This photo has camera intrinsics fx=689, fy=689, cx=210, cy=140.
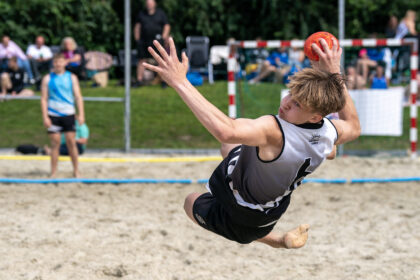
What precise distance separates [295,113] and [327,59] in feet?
1.74

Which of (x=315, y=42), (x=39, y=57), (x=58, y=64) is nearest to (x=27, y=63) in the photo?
(x=39, y=57)

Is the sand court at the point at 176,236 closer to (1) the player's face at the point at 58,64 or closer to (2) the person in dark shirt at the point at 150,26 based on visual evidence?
(1) the player's face at the point at 58,64

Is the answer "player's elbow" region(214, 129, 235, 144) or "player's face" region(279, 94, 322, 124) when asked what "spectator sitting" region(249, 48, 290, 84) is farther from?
"player's elbow" region(214, 129, 235, 144)

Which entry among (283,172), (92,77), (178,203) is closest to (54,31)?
(92,77)

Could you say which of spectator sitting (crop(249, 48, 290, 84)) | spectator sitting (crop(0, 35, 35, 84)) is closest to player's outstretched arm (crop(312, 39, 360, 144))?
spectator sitting (crop(249, 48, 290, 84))

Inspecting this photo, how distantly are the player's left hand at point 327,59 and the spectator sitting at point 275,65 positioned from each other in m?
6.94

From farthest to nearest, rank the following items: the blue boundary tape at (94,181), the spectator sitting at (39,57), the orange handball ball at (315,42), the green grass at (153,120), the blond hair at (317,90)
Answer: the spectator sitting at (39,57)
the green grass at (153,120)
the blue boundary tape at (94,181)
the orange handball ball at (315,42)
the blond hair at (317,90)

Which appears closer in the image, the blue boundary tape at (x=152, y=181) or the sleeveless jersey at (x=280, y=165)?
the sleeveless jersey at (x=280, y=165)

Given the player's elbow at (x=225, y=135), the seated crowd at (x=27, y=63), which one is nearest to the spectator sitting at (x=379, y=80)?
the seated crowd at (x=27, y=63)

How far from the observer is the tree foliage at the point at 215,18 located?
16.5 meters

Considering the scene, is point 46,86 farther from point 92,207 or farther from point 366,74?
point 366,74

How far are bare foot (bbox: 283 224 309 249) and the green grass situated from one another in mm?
6320

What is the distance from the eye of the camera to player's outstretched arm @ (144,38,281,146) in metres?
2.97

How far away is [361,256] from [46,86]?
4.29 metres
